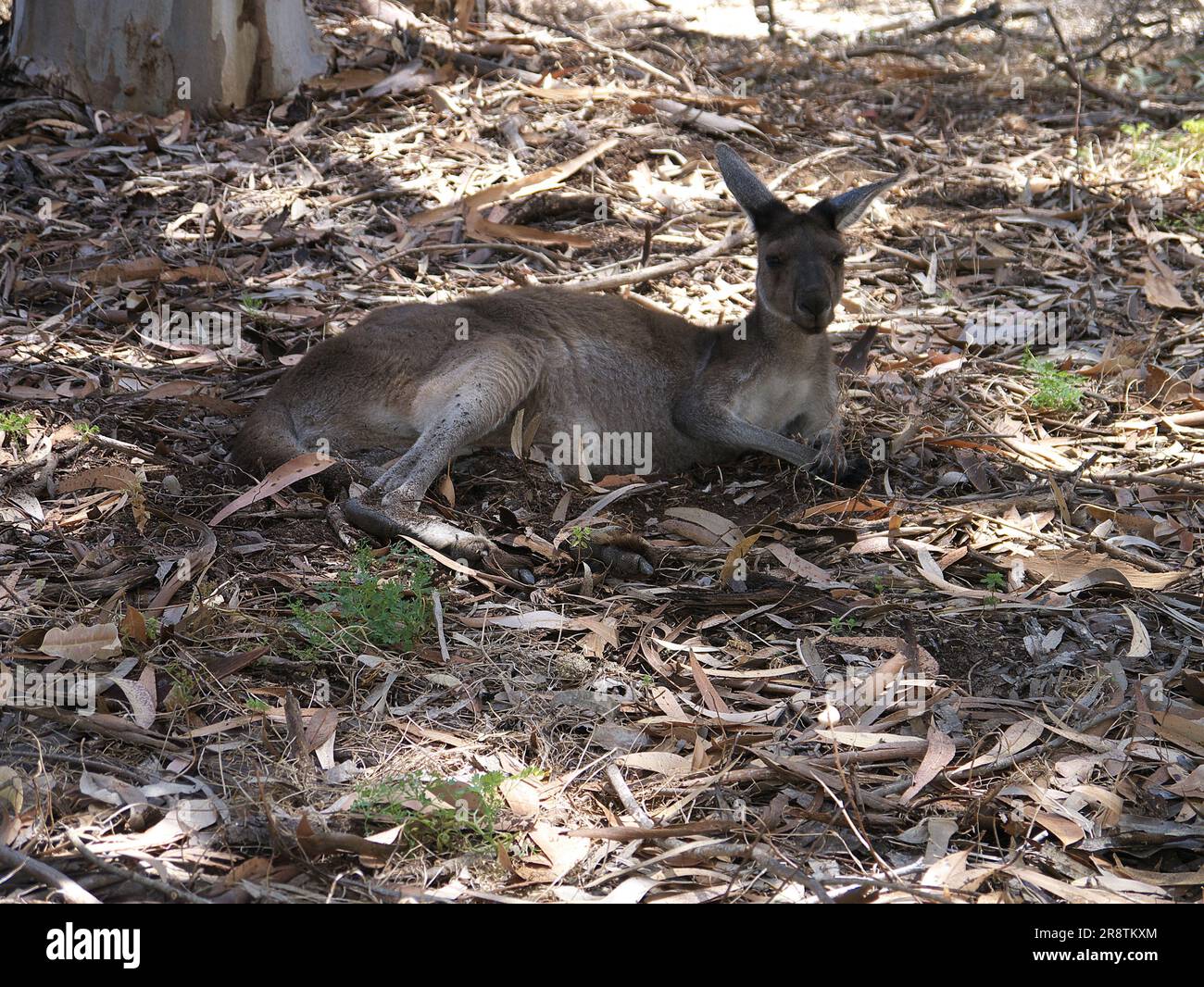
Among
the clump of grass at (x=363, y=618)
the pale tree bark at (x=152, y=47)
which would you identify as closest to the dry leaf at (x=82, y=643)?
the clump of grass at (x=363, y=618)

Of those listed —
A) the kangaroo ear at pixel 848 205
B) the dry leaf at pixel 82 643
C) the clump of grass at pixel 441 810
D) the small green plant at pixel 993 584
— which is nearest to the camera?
the clump of grass at pixel 441 810

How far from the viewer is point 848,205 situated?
4.84 metres

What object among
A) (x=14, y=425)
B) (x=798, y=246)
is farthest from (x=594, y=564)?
(x=14, y=425)

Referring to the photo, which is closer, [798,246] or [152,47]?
[798,246]

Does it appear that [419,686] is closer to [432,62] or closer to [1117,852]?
[1117,852]

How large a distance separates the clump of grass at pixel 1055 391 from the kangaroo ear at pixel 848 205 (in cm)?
111

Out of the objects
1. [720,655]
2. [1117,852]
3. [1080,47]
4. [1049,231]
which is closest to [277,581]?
[720,655]

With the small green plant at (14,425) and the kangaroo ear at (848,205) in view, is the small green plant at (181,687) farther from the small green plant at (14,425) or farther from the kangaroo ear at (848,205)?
the kangaroo ear at (848,205)

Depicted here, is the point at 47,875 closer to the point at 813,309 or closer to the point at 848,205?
the point at 813,309

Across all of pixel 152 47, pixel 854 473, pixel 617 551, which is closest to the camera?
pixel 617 551

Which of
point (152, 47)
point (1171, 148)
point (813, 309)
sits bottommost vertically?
point (813, 309)

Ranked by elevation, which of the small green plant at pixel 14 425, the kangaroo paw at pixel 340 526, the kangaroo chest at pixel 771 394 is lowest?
the kangaroo paw at pixel 340 526

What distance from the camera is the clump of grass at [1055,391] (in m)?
4.98

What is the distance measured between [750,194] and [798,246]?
13.7 inches
